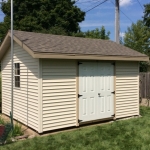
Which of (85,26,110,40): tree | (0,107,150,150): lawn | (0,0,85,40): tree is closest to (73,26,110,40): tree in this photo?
(85,26,110,40): tree

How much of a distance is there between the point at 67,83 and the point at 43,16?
937 inches

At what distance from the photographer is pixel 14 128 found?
676 centimetres

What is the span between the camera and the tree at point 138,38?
2300cm

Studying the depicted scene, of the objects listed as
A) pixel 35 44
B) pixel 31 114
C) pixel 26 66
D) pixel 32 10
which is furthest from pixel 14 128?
pixel 32 10

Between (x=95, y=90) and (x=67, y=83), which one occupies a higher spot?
(x=67, y=83)

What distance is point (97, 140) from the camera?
20.7ft

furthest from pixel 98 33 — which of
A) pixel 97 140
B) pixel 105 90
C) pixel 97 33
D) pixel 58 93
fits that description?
pixel 97 140

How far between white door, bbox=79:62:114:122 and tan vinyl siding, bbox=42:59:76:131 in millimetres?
362

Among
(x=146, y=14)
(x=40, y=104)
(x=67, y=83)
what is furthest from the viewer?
(x=146, y=14)

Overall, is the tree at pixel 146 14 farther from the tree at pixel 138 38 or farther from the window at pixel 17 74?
the window at pixel 17 74

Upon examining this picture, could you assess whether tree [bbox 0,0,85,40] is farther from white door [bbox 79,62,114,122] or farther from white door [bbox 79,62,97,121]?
white door [bbox 79,62,97,121]

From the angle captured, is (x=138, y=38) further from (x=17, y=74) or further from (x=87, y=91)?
(x=17, y=74)

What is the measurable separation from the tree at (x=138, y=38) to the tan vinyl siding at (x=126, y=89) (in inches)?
564

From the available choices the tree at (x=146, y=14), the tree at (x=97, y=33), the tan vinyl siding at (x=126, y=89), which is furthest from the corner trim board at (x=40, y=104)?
the tree at (x=146, y=14)
